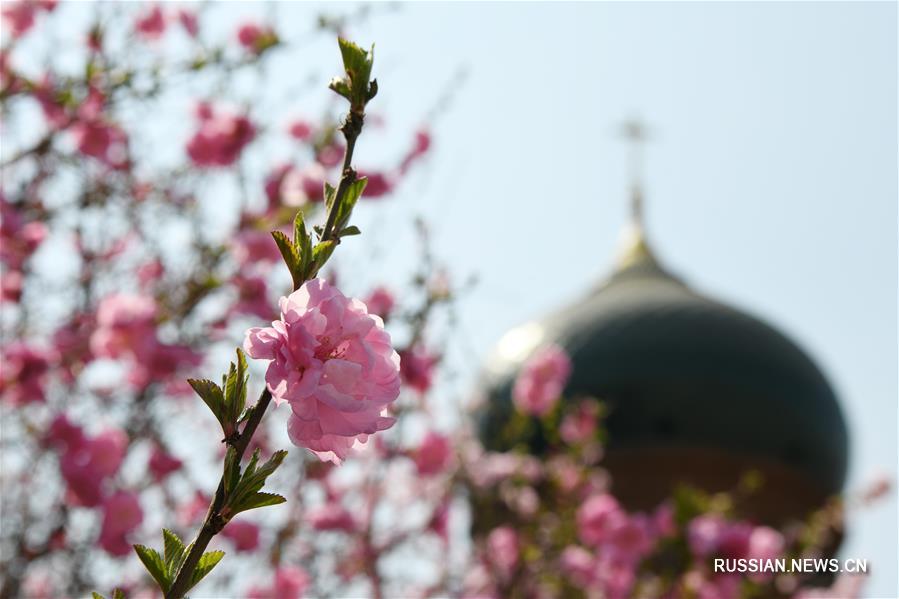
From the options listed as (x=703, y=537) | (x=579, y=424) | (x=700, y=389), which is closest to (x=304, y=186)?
(x=703, y=537)

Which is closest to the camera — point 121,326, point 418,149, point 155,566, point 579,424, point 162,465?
point 155,566

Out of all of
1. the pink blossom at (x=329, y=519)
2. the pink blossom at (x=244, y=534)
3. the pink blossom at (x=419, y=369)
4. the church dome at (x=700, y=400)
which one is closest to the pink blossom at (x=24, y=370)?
the pink blossom at (x=244, y=534)

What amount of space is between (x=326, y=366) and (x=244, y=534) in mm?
→ 2892

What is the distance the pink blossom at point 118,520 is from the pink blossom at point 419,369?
109 cm

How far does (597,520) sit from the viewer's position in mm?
5562

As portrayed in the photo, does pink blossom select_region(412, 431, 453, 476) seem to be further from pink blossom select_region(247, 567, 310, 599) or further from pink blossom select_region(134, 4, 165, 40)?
pink blossom select_region(134, 4, 165, 40)

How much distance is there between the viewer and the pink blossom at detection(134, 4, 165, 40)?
4082 mm

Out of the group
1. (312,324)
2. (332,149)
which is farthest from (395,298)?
(312,324)

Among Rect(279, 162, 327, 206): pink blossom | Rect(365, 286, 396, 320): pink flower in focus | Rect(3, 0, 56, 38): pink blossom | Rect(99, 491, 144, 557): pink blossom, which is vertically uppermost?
Rect(3, 0, 56, 38): pink blossom

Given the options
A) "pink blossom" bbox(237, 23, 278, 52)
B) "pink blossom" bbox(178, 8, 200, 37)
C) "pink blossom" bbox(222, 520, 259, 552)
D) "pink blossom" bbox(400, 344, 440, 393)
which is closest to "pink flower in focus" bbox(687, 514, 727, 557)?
"pink blossom" bbox(400, 344, 440, 393)

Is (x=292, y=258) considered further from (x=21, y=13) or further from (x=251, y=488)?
(x=21, y=13)

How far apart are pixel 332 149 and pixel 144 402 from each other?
3.60 feet

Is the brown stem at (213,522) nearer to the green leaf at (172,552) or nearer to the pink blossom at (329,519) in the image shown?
the green leaf at (172,552)

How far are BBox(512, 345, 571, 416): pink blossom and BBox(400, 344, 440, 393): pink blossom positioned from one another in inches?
67.1
